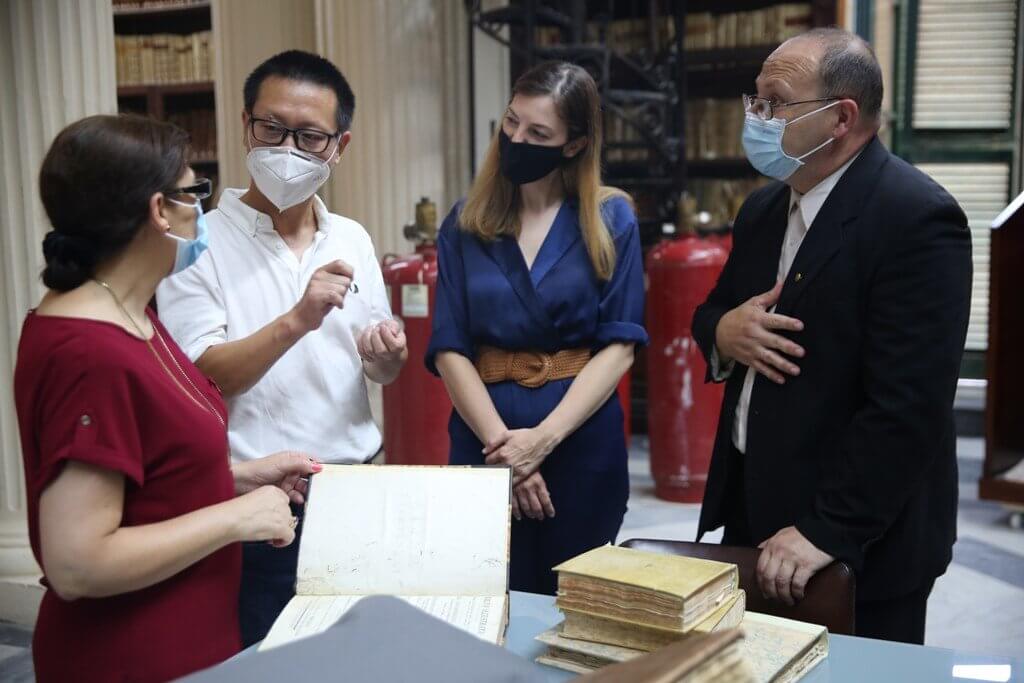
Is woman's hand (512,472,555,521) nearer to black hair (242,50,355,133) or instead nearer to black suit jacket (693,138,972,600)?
black suit jacket (693,138,972,600)

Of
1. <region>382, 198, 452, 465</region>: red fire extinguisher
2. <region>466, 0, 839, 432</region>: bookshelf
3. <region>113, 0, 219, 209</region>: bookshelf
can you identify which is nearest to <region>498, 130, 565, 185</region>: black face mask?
<region>382, 198, 452, 465</region>: red fire extinguisher

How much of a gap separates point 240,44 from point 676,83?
2.70 meters

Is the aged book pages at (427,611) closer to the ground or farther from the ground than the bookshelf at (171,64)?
closer to the ground

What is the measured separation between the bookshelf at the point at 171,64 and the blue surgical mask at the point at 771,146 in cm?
497

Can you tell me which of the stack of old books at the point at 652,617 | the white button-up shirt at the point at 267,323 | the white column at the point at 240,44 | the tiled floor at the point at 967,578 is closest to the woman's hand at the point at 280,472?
the white button-up shirt at the point at 267,323

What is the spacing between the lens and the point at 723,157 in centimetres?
572

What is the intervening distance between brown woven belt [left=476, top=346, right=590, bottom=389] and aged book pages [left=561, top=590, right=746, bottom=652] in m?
0.80

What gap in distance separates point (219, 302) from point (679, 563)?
0.94 metres

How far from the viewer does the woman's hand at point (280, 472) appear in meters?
1.45

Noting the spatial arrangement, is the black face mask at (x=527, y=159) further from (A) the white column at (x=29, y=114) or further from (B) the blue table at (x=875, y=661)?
(A) the white column at (x=29, y=114)

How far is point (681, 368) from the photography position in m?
4.23

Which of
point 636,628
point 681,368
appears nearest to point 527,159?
point 636,628

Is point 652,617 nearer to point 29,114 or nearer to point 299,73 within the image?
point 299,73

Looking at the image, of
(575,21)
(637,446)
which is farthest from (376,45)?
(637,446)
